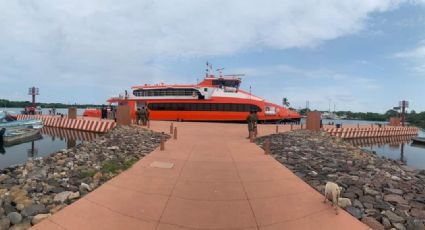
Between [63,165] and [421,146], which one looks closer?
[63,165]

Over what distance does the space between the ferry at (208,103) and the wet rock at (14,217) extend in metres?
26.0

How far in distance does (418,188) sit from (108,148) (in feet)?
34.2

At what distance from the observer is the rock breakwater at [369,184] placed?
231 inches

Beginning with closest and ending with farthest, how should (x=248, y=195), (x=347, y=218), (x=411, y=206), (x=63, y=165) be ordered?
1. (x=347, y=218)
2. (x=411, y=206)
3. (x=248, y=195)
4. (x=63, y=165)

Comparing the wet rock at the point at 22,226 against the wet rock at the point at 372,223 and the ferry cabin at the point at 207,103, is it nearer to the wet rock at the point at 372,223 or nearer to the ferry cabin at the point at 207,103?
→ the wet rock at the point at 372,223

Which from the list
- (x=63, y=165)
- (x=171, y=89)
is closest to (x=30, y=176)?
(x=63, y=165)

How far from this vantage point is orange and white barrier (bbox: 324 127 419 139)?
3228 cm

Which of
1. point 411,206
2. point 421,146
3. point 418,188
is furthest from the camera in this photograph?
point 421,146

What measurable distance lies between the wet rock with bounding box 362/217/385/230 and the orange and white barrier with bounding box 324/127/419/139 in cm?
2298

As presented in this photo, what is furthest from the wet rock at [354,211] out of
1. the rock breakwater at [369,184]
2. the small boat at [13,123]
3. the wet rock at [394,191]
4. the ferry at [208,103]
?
the small boat at [13,123]

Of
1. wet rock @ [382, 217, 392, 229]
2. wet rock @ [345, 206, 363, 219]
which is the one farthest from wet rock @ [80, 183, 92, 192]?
wet rock @ [382, 217, 392, 229]

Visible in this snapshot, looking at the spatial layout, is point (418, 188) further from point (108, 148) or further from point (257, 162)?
point (108, 148)

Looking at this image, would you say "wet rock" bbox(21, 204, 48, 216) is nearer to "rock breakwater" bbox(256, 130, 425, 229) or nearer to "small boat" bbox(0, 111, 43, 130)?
"rock breakwater" bbox(256, 130, 425, 229)

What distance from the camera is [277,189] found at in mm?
7297
